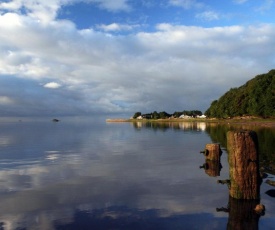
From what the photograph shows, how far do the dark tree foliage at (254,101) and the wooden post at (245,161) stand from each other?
403 feet

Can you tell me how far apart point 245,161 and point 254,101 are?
428 feet

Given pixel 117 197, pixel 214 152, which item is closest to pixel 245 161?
pixel 117 197

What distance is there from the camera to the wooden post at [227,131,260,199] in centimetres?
1742

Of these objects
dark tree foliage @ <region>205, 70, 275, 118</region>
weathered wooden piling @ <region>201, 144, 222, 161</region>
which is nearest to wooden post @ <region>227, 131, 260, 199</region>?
weathered wooden piling @ <region>201, 144, 222, 161</region>

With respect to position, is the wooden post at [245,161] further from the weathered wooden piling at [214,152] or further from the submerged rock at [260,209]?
the weathered wooden piling at [214,152]

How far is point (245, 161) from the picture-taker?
57.2 feet

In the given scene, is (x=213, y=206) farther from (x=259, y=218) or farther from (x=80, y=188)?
(x=80, y=188)

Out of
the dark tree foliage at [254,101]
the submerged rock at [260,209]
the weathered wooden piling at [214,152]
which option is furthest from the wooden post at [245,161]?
the dark tree foliage at [254,101]

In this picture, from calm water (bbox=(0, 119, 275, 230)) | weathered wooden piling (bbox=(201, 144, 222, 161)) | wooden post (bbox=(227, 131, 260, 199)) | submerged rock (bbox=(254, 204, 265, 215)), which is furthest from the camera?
weathered wooden piling (bbox=(201, 144, 222, 161))

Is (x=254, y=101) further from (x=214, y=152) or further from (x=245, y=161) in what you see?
(x=245, y=161)

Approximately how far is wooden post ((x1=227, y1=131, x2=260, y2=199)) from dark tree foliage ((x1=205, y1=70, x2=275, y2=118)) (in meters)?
123

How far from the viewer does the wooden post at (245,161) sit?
17.4 m

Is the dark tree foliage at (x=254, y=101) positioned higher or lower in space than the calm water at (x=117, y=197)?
higher

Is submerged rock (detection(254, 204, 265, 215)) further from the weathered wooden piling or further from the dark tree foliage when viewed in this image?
the dark tree foliage
